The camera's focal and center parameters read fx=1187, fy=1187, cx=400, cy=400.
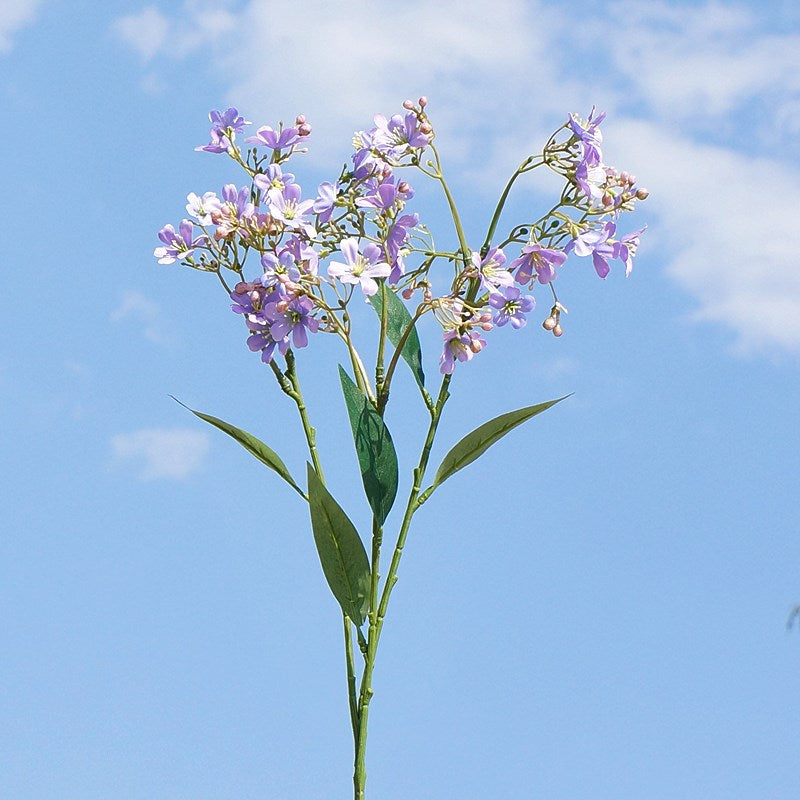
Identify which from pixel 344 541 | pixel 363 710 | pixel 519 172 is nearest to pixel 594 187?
pixel 519 172

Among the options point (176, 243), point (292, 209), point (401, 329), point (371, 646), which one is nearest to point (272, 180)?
point (292, 209)

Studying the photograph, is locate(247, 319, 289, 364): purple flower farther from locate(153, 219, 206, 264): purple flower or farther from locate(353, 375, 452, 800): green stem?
locate(353, 375, 452, 800): green stem

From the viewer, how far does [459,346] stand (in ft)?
5.88

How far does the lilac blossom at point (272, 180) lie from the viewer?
1.82 meters

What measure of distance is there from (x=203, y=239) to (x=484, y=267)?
437mm

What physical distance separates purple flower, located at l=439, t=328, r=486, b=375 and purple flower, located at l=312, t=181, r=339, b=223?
26 centimetres

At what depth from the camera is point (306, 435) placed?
6.25 ft

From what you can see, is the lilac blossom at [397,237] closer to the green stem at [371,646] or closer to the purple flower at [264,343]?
the purple flower at [264,343]

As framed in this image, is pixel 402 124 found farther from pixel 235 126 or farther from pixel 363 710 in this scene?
pixel 363 710

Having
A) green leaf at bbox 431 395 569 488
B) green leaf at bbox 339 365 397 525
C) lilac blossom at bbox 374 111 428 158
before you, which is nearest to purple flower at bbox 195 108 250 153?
lilac blossom at bbox 374 111 428 158

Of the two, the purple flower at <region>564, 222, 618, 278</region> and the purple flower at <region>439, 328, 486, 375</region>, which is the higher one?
the purple flower at <region>564, 222, 618, 278</region>

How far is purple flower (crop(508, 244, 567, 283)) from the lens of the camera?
5.89ft

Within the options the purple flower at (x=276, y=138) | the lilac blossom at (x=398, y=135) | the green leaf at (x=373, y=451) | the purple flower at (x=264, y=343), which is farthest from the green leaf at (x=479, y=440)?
the purple flower at (x=276, y=138)

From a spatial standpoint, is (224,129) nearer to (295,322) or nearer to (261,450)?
(295,322)
